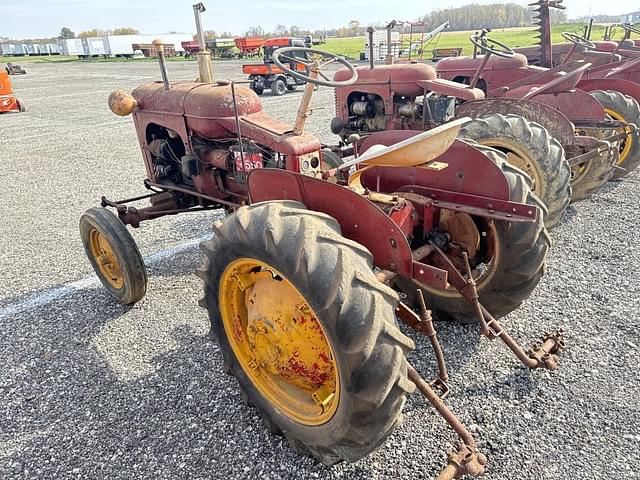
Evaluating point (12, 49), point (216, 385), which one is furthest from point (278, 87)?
point (12, 49)

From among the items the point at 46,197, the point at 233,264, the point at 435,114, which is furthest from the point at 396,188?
the point at 46,197

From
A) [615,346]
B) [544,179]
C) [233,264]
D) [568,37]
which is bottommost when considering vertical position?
[615,346]

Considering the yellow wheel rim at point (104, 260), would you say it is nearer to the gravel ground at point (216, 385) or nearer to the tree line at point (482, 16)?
the gravel ground at point (216, 385)

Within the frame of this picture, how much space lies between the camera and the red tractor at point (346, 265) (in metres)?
1.64

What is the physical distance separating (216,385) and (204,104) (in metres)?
1.88

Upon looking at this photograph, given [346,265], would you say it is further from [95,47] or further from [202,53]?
[95,47]

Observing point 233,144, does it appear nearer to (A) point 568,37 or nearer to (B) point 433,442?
(B) point 433,442

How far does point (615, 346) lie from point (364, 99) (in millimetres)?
4251

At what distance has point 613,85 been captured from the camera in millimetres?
5840

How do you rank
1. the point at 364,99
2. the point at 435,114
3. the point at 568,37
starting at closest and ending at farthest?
the point at 435,114
the point at 364,99
the point at 568,37

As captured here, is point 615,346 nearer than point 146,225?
Yes

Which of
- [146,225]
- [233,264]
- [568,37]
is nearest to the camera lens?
[233,264]

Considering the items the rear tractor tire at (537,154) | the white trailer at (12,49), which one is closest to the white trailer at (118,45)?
the white trailer at (12,49)

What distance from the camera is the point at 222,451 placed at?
2.15 m
